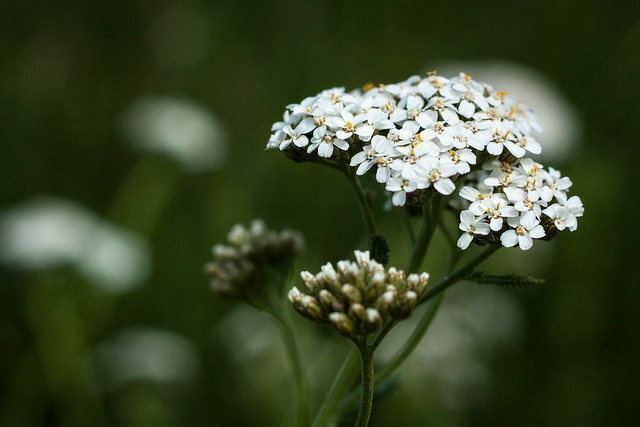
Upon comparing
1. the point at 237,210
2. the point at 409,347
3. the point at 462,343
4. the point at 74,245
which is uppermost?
the point at 409,347

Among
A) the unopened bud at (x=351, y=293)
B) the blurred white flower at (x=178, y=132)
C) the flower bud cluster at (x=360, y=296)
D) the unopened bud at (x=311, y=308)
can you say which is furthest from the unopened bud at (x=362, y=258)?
the blurred white flower at (x=178, y=132)

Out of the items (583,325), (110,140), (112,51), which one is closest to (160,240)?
(110,140)

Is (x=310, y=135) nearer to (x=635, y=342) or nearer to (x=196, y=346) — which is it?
(x=196, y=346)

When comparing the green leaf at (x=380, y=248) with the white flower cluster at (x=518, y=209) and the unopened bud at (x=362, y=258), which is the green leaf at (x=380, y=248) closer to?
the unopened bud at (x=362, y=258)

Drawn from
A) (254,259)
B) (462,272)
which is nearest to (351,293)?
(462,272)

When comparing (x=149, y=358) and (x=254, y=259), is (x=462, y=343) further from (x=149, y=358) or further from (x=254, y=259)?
(x=254, y=259)

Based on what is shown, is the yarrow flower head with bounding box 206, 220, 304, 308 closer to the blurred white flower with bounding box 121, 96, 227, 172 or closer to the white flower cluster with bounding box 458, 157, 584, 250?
the white flower cluster with bounding box 458, 157, 584, 250

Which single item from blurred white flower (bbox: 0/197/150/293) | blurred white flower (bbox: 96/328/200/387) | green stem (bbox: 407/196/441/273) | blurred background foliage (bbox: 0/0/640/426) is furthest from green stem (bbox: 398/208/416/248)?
blurred white flower (bbox: 0/197/150/293)
